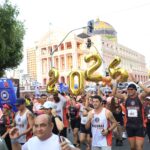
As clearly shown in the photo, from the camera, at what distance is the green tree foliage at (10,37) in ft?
82.2

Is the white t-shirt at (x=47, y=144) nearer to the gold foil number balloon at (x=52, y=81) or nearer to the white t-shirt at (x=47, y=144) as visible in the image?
the white t-shirt at (x=47, y=144)

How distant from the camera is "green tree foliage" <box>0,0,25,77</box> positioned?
25062mm

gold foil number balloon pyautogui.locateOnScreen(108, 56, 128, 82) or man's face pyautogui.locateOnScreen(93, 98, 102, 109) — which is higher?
gold foil number balloon pyautogui.locateOnScreen(108, 56, 128, 82)

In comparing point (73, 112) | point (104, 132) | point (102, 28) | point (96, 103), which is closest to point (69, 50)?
point (102, 28)

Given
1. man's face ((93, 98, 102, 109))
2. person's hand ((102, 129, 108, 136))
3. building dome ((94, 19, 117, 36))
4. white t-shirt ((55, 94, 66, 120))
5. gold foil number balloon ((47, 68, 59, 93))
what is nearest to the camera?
person's hand ((102, 129, 108, 136))

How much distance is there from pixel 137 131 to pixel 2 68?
21000 mm

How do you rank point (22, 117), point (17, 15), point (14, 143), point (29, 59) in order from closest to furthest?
point (14, 143)
point (22, 117)
point (17, 15)
point (29, 59)

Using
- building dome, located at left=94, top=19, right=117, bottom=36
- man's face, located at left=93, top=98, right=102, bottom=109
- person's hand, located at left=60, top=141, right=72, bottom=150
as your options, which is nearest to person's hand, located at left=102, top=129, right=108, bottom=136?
man's face, located at left=93, top=98, right=102, bottom=109

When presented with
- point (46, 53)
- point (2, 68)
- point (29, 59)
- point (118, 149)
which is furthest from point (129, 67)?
point (118, 149)

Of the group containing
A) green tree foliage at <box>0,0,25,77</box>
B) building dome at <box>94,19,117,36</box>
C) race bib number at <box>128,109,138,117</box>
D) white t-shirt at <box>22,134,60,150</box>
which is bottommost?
white t-shirt at <box>22,134,60,150</box>

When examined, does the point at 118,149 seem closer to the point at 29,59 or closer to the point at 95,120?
the point at 95,120

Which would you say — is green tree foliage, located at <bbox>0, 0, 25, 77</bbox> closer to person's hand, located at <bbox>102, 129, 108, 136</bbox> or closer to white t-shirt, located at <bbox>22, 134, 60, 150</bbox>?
person's hand, located at <bbox>102, 129, 108, 136</bbox>

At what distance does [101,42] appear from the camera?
309 feet

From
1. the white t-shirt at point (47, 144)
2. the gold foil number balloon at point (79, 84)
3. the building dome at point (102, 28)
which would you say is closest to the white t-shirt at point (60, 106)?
the gold foil number balloon at point (79, 84)
